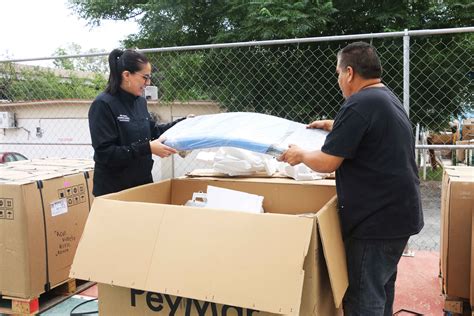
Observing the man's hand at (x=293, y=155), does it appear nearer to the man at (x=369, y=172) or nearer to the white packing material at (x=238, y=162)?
the man at (x=369, y=172)

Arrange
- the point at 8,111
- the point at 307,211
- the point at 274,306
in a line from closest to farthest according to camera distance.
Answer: the point at 274,306 → the point at 307,211 → the point at 8,111

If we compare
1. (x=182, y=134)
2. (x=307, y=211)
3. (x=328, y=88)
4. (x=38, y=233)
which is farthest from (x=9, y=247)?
(x=328, y=88)

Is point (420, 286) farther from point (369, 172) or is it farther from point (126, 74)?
point (126, 74)

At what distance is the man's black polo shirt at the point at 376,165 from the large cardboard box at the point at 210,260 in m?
0.13

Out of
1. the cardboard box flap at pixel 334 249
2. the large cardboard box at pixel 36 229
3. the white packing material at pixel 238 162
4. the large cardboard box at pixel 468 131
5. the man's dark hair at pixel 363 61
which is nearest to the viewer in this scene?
the cardboard box flap at pixel 334 249

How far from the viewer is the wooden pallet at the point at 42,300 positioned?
284 cm

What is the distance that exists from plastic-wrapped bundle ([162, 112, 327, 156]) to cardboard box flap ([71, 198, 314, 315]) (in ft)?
1.36

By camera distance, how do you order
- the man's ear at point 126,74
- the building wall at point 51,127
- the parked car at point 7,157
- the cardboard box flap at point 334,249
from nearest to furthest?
the cardboard box flap at point 334,249, the man's ear at point 126,74, the parked car at point 7,157, the building wall at point 51,127

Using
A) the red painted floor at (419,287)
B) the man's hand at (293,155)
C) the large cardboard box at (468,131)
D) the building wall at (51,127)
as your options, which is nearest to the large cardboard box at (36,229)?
the red painted floor at (419,287)

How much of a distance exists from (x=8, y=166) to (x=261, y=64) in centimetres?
378

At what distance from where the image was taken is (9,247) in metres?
2.86

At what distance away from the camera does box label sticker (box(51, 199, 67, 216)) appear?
304 centimetres

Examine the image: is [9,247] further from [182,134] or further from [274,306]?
[274,306]

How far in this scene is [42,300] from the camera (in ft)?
10.2
